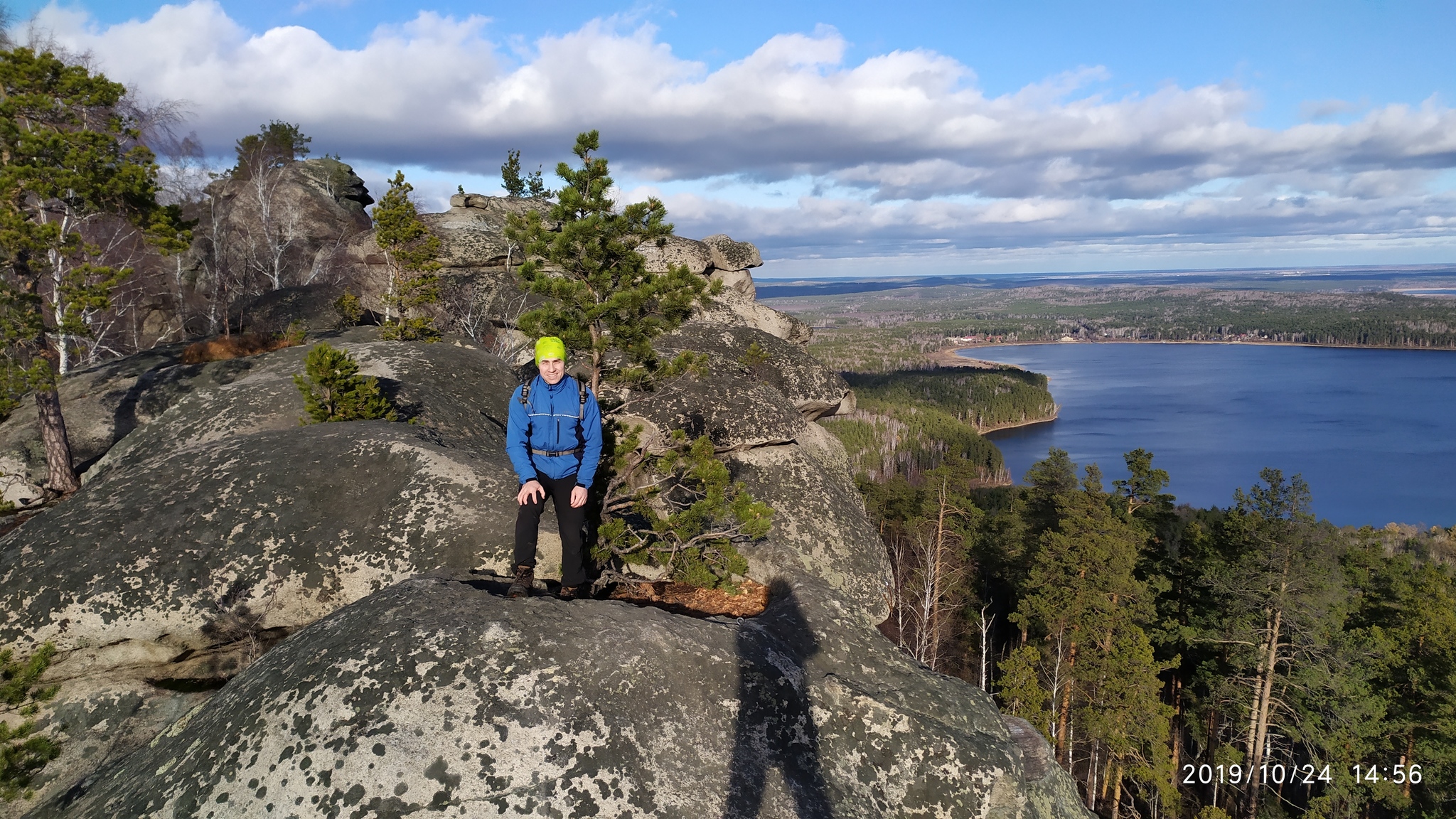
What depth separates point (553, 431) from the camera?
7.29m

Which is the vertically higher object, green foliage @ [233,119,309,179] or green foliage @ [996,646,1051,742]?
green foliage @ [233,119,309,179]

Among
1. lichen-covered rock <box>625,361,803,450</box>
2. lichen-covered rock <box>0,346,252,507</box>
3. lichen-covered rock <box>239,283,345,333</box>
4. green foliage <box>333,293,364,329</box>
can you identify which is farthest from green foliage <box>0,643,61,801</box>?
lichen-covered rock <box>239,283,345,333</box>

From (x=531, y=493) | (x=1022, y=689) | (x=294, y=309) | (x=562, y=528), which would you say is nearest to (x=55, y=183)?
(x=531, y=493)

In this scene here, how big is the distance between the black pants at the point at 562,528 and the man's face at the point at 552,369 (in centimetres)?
111

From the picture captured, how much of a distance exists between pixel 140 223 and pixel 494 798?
1578 centimetres

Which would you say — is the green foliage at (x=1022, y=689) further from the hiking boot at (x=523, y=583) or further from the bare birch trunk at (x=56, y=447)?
the bare birch trunk at (x=56, y=447)

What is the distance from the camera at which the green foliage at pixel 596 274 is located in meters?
9.01

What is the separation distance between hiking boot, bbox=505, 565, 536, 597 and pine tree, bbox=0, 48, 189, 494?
11099 mm

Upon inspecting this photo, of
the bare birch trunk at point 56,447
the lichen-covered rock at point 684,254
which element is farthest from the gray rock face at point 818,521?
the lichen-covered rock at point 684,254

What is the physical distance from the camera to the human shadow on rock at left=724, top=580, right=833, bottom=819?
528cm

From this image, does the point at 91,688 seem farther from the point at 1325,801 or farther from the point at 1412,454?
the point at 1412,454

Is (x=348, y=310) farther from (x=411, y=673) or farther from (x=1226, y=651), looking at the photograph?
(x=1226, y=651)

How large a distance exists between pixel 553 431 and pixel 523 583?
62.2 inches

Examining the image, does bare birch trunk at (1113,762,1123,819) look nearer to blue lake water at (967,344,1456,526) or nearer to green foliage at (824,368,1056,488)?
blue lake water at (967,344,1456,526)
